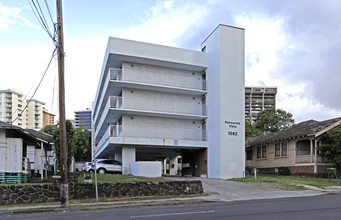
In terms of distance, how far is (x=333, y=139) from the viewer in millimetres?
27609

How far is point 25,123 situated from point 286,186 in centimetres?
17490

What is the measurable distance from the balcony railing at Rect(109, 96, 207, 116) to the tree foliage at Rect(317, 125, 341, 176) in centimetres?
1127

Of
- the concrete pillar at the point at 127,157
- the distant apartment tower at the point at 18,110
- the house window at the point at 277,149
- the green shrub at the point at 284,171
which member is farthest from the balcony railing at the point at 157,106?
the distant apartment tower at the point at 18,110

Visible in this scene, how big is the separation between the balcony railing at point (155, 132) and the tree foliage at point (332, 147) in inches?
419

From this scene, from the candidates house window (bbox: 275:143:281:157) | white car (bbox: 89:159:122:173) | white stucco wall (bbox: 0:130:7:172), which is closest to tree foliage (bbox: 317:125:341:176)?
house window (bbox: 275:143:281:157)

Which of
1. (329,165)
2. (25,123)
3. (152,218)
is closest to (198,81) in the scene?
(329,165)

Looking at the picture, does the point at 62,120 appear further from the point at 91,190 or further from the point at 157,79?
the point at 157,79

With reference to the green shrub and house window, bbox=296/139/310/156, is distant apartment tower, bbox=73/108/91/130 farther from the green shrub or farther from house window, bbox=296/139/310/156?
house window, bbox=296/139/310/156

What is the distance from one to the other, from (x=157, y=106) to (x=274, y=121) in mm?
34274

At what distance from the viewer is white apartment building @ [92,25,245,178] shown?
30.4m

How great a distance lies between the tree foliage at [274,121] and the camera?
5997 cm

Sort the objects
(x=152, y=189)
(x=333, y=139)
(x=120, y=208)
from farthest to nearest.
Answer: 1. (x=333, y=139)
2. (x=152, y=189)
3. (x=120, y=208)

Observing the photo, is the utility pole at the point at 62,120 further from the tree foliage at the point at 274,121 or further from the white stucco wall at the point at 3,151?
the tree foliage at the point at 274,121

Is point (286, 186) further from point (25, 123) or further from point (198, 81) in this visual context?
point (25, 123)
